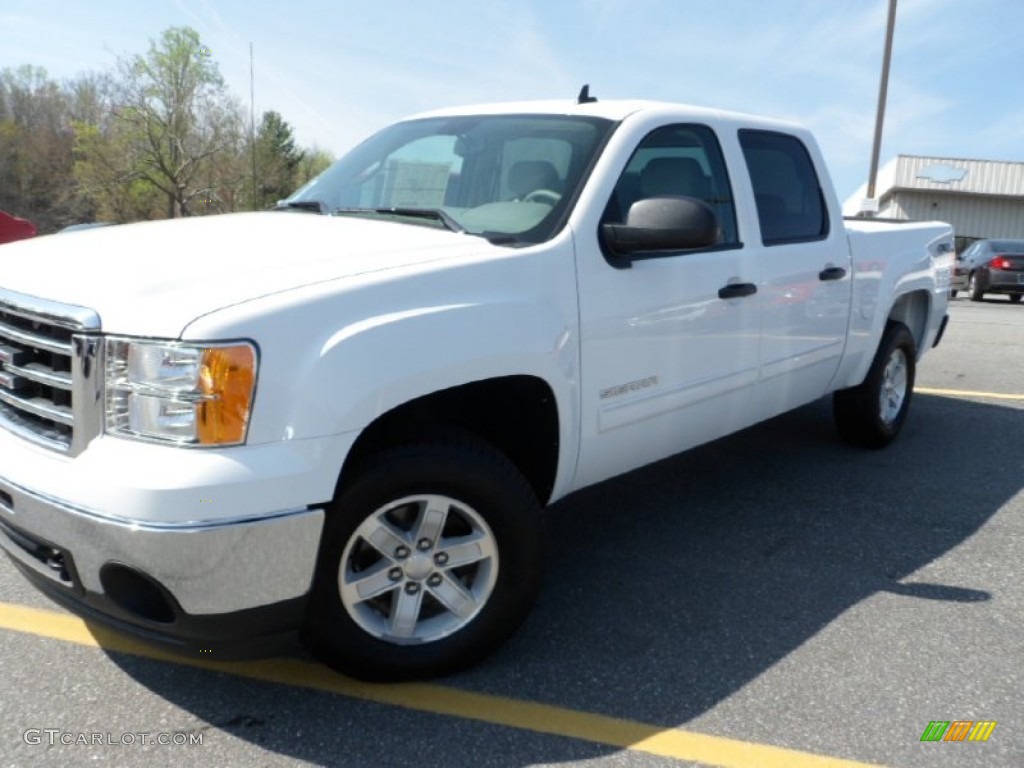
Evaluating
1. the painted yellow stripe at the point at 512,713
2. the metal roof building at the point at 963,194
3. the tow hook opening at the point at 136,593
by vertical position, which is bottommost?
the painted yellow stripe at the point at 512,713

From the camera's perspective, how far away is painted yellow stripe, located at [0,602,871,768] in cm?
255

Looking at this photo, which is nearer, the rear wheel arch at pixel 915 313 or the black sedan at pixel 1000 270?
the rear wheel arch at pixel 915 313

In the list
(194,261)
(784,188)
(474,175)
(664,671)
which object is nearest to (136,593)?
(194,261)

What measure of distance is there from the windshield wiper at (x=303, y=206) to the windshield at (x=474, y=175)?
0.01 meters

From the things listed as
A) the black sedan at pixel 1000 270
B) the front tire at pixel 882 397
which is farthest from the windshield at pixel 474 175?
the black sedan at pixel 1000 270

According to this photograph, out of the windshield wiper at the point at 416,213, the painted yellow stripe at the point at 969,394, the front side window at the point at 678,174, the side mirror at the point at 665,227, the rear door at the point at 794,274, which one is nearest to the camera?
the side mirror at the point at 665,227

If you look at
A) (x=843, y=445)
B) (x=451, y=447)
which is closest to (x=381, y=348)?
(x=451, y=447)

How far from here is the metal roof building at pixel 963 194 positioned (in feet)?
140

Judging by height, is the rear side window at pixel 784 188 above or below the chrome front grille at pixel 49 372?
above

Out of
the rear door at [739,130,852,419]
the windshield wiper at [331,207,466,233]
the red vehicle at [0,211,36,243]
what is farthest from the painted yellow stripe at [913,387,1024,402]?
the red vehicle at [0,211,36,243]

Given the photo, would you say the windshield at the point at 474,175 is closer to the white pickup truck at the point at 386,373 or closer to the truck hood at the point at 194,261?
the white pickup truck at the point at 386,373

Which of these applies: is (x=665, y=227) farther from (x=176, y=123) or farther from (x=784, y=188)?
(x=176, y=123)

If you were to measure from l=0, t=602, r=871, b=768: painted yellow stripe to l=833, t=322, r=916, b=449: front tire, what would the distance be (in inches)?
130

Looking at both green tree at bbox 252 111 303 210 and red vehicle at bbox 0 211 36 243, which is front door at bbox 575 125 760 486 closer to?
red vehicle at bbox 0 211 36 243
